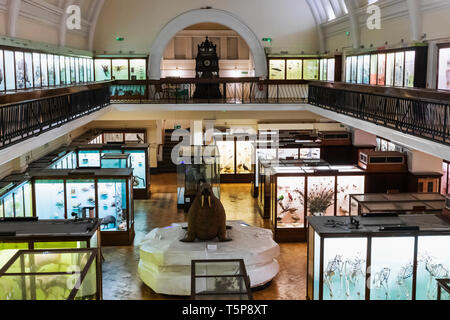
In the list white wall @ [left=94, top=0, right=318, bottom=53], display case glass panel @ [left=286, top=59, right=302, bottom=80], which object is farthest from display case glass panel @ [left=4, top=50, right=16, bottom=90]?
display case glass panel @ [left=286, top=59, right=302, bottom=80]

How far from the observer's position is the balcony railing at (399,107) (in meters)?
10.2

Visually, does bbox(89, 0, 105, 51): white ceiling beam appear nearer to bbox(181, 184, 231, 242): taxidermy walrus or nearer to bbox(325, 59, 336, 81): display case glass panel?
bbox(325, 59, 336, 81): display case glass panel

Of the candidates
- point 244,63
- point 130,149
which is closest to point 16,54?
point 130,149

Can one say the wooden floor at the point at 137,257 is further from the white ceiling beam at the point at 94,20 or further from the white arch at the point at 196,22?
the white ceiling beam at the point at 94,20

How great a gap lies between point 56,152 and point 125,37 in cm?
1104

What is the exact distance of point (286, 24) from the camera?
1107 inches

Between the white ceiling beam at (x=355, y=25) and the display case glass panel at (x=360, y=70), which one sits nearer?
the display case glass panel at (x=360, y=70)

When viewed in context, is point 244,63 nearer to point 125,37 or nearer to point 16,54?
point 125,37

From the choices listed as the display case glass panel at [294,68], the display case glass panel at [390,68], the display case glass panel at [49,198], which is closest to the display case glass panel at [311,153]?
the display case glass panel at [390,68]

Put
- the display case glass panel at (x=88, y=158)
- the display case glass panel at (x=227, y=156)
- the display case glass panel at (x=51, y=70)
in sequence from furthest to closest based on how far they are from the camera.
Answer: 1. the display case glass panel at (x=227, y=156)
2. the display case glass panel at (x=51, y=70)
3. the display case glass panel at (x=88, y=158)

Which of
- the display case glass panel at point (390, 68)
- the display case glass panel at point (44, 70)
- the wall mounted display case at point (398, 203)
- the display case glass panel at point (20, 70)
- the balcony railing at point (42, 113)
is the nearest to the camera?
the balcony railing at point (42, 113)

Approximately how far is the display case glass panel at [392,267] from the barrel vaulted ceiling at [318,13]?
7450 millimetres

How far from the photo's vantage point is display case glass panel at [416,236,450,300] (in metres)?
9.48

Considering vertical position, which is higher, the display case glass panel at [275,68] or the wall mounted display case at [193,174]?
the display case glass panel at [275,68]
